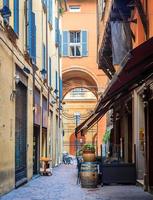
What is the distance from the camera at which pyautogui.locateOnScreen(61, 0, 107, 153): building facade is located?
140 ft

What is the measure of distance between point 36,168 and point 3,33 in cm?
985

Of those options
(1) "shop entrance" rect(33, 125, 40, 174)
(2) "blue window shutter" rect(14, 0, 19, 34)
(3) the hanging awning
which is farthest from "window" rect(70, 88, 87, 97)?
(3) the hanging awning

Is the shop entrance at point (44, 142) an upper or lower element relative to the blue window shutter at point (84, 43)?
lower

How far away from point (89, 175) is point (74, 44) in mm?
28146

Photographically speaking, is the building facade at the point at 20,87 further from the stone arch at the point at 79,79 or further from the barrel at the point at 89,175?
the stone arch at the point at 79,79

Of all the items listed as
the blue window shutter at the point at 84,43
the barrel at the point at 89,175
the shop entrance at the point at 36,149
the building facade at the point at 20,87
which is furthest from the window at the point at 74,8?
the barrel at the point at 89,175

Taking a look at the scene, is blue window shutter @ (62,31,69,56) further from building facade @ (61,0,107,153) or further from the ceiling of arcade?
the ceiling of arcade

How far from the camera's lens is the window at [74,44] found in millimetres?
43469

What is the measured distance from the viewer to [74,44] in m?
43.6

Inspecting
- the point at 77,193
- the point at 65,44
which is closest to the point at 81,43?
the point at 65,44

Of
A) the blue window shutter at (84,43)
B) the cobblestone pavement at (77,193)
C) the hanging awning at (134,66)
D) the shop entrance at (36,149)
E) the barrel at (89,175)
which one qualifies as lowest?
the cobblestone pavement at (77,193)

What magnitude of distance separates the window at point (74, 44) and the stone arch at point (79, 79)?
141cm

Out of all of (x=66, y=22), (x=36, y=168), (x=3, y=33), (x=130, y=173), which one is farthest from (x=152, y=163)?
(x=66, y=22)

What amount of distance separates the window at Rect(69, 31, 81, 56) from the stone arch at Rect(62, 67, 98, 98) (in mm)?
1414
